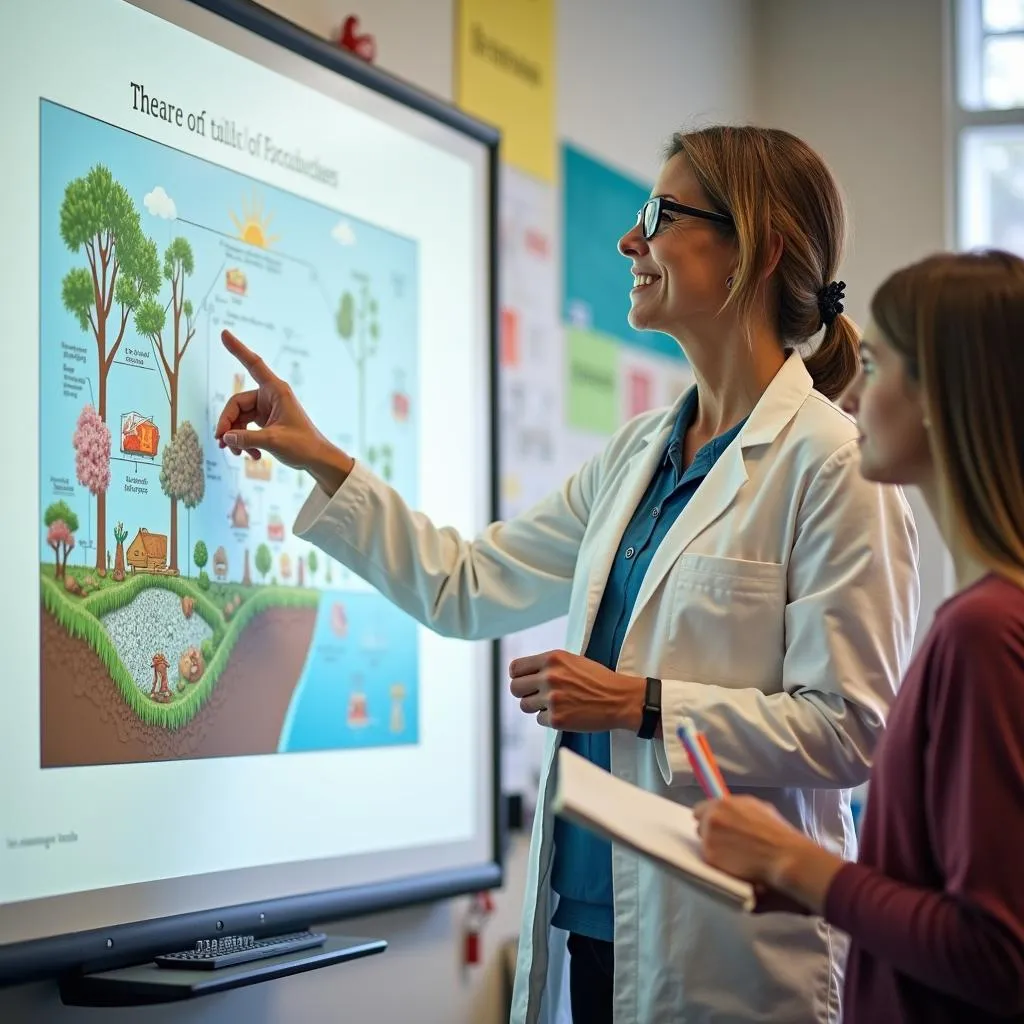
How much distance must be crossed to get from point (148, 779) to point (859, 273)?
2658 millimetres

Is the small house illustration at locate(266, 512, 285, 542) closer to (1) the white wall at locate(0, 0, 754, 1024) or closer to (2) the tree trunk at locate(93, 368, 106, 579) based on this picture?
(2) the tree trunk at locate(93, 368, 106, 579)

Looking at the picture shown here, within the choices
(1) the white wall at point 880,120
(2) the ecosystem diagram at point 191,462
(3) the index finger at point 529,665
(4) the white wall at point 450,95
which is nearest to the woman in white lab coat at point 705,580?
(3) the index finger at point 529,665

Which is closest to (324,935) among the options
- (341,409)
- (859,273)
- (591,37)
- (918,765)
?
(341,409)

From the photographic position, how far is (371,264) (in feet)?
6.91

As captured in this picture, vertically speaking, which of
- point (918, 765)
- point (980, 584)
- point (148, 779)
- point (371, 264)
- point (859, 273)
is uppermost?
point (859, 273)

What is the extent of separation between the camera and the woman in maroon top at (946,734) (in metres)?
0.99

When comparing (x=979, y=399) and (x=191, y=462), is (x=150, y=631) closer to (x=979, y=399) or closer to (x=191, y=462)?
(x=191, y=462)

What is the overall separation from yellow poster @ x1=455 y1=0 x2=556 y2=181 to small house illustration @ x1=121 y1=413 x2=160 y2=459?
1.19 metres

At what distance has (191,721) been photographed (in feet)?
5.61

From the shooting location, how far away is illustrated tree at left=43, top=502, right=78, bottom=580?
60.3 inches

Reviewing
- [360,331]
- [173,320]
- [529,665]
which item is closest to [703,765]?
[529,665]

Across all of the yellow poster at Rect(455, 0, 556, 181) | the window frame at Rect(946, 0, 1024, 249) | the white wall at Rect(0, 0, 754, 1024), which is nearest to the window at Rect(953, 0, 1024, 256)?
the window frame at Rect(946, 0, 1024, 249)

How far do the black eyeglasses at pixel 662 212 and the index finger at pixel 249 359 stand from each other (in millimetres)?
532

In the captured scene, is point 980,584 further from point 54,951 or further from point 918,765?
point 54,951
